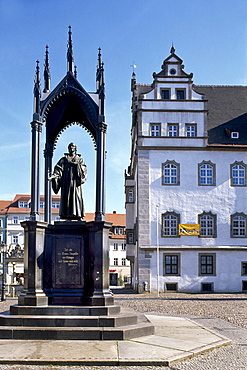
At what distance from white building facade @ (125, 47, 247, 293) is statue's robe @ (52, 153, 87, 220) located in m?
20.4

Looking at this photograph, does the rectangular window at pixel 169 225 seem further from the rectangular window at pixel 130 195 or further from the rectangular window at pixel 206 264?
the rectangular window at pixel 130 195

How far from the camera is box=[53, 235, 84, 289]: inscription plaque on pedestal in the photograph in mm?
10930

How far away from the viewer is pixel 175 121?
108 feet

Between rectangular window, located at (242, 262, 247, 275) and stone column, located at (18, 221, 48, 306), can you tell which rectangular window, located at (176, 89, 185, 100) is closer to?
rectangular window, located at (242, 262, 247, 275)

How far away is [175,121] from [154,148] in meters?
2.28

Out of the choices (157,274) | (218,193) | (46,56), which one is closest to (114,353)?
(46,56)

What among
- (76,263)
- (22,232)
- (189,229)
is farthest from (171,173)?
(22,232)

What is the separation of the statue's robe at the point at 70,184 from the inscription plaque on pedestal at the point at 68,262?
73 cm

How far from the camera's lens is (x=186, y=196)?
32781 millimetres

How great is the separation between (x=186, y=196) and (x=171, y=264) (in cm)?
455

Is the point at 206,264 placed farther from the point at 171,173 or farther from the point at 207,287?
the point at 171,173

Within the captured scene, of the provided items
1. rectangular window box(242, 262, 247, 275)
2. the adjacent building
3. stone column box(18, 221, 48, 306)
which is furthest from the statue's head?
the adjacent building

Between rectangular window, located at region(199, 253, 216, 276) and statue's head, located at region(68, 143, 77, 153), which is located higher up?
statue's head, located at region(68, 143, 77, 153)

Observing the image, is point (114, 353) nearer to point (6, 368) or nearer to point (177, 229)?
point (6, 368)
